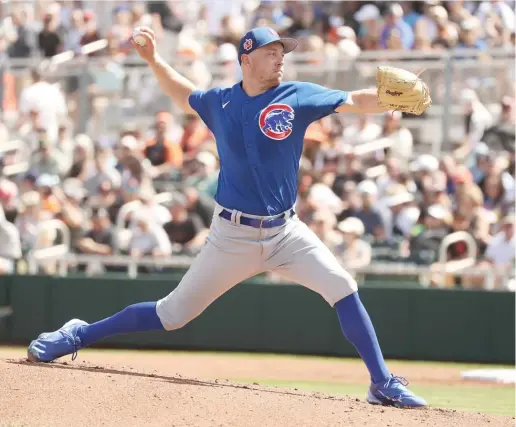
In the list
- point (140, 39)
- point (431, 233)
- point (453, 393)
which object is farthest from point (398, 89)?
point (431, 233)

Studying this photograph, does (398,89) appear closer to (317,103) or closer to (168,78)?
(317,103)

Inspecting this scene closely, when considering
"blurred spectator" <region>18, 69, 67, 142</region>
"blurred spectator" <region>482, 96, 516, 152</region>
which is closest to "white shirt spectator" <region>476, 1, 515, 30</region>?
"blurred spectator" <region>482, 96, 516, 152</region>

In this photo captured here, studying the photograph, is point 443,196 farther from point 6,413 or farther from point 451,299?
point 6,413

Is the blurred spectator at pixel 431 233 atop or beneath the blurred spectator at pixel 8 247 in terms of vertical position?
atop

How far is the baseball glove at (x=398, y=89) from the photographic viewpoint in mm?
6230

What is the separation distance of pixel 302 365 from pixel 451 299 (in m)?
1.75

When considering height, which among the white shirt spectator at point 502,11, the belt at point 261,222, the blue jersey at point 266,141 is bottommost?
the belt at point 261,222

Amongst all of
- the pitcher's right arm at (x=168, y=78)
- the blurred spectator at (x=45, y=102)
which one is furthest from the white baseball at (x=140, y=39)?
the blurred spectator at (x=45, y=102)

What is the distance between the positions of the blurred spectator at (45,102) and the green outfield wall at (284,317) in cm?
402

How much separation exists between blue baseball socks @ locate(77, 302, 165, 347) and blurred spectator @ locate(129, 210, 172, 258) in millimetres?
5774

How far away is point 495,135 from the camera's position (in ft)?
44.9

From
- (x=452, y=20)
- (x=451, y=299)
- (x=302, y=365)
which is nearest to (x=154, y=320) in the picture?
(x=302, y=365)

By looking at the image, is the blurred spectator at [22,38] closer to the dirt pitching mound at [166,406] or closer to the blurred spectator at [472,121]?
the blurred spectator at [472,121]

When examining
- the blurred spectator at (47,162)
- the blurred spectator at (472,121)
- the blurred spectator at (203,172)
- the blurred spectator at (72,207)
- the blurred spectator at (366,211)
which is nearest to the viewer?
the blurred spectator at (366,211)
